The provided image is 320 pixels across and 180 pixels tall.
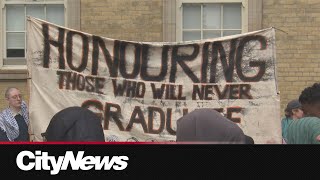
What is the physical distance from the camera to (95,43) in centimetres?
600

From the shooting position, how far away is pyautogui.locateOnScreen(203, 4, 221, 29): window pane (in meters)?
11.1

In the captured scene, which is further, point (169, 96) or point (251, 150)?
point (169, 96)

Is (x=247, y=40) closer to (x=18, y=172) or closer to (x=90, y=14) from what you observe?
(x=18, y=172)

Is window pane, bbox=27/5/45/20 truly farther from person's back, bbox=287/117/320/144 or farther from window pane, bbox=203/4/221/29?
person's back, bbox=287/117/320/144

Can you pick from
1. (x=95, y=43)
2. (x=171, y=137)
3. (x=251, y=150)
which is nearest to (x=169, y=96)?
(x=171, y=137)

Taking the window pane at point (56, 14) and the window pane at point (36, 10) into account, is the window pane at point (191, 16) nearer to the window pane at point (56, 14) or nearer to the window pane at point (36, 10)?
the window pane at point (56, 14)

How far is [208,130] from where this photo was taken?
125 inches

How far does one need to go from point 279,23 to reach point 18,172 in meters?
8.54

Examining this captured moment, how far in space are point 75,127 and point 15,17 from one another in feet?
26.1

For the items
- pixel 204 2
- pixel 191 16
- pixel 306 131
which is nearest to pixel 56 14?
pixel 191 16

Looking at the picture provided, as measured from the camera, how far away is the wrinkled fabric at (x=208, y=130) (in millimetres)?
3135

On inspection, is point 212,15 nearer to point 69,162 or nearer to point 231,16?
point 231,16

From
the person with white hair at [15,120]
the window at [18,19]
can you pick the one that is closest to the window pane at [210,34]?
the window at [18,19]

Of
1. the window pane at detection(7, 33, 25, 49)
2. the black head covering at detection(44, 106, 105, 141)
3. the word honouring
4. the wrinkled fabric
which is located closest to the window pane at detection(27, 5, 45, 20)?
the window pane at detection(7, 33, 25, 49)
